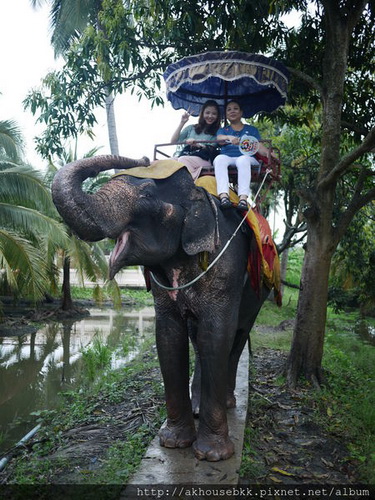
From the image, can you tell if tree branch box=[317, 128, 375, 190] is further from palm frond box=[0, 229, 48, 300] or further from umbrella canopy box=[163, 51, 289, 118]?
palm frond box=[0, 229, 48, 300]

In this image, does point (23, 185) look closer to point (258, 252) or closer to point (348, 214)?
point (348, 214)

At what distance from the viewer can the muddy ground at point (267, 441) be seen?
366 cm

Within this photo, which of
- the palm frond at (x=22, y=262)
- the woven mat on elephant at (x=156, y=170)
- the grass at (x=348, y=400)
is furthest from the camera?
the palm frond at (x=22, y=262)

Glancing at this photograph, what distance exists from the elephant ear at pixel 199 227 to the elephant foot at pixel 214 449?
4.36 ft

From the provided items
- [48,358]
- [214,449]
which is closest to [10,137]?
[48,358]

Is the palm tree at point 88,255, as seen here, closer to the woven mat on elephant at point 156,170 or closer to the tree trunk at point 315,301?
the tree trunk at point 315,301

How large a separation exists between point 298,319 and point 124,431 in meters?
2.64

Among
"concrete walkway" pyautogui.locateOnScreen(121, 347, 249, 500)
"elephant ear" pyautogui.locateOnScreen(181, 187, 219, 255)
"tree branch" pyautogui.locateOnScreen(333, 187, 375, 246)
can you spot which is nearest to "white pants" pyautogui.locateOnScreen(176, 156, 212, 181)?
"elephant ear" pyautogui.locateOnScreen(181, 187, 219, 255)

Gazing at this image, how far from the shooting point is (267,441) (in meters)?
4.30

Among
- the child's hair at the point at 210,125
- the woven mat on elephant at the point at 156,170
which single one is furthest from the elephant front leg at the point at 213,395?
the child's hair at the point at 210,125

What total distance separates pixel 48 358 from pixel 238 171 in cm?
767

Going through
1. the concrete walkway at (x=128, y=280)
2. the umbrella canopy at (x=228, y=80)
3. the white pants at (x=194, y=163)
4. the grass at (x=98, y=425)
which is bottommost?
the concrete walkway at (x=128, y=280)

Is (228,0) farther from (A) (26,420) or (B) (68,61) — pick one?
(A) (26,420)

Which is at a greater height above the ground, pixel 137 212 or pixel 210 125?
pixel 210 125
